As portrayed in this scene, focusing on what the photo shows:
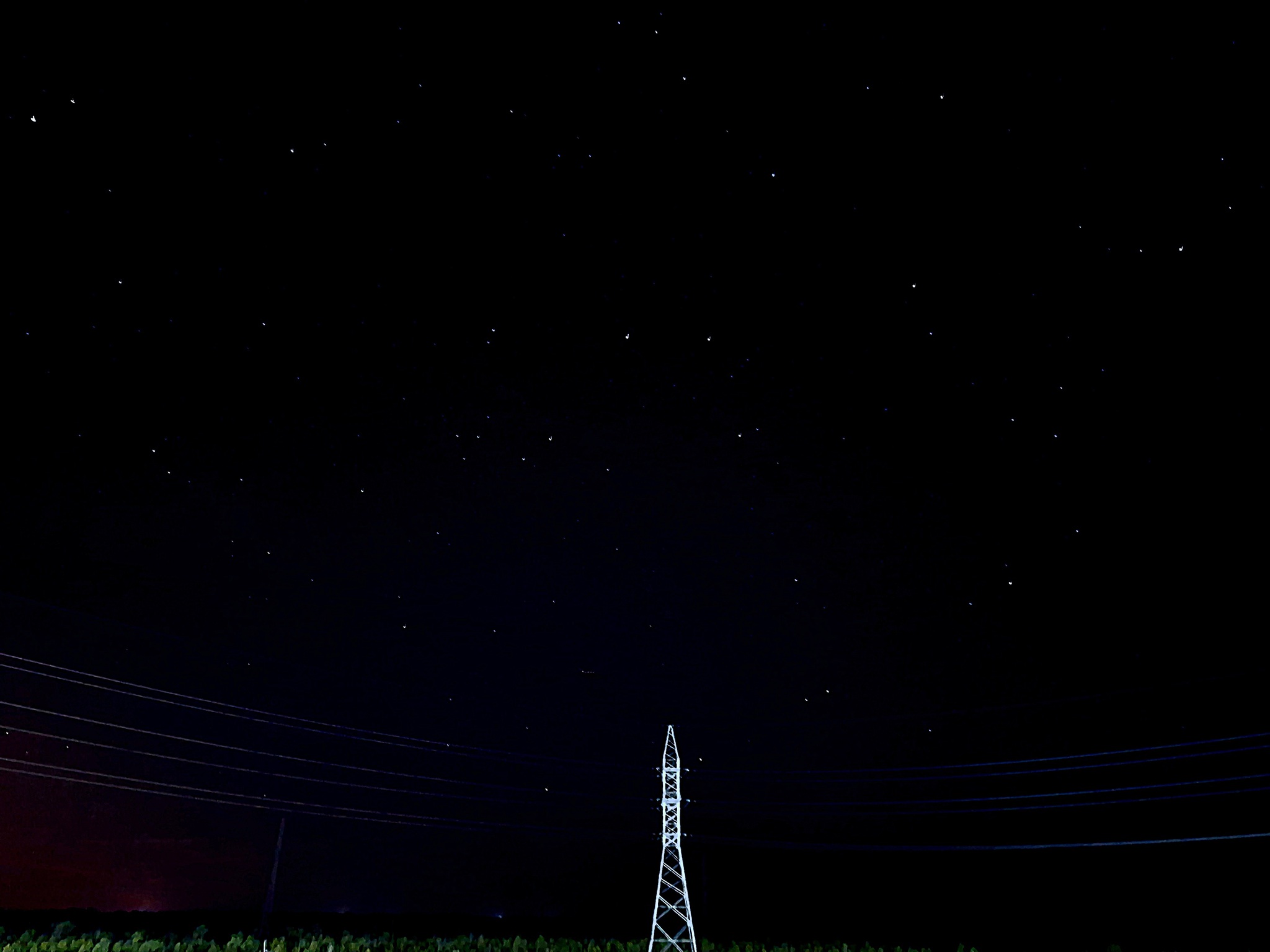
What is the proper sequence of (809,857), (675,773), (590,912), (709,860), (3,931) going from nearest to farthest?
1. (675,773)
2. (3,931)
3. (590,912)
4. (809,857)
5. (709,860)

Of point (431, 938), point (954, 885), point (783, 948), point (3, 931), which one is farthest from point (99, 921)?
point (954, 885)

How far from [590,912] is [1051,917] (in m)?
21.8

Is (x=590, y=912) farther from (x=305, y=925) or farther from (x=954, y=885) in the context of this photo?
(x=954, y=885)

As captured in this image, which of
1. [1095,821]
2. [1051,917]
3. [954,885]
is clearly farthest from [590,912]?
[1095,821]

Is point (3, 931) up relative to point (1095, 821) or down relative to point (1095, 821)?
down

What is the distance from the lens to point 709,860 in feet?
178

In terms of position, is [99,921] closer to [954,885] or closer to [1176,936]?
[954,885]

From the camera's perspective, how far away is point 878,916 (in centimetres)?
4572

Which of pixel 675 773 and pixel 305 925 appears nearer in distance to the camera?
pixel 675 773

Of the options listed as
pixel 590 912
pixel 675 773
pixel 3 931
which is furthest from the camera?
pixel 590 912

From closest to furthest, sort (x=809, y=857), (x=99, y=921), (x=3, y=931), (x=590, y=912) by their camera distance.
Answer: (x=3, y=931)
(x=99, y=921)
(x=590, y=912)
(x=809, y=857)

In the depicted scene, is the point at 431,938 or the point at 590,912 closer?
the point at 431,938

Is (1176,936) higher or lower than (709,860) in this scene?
lower

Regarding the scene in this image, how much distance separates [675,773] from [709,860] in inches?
1304
